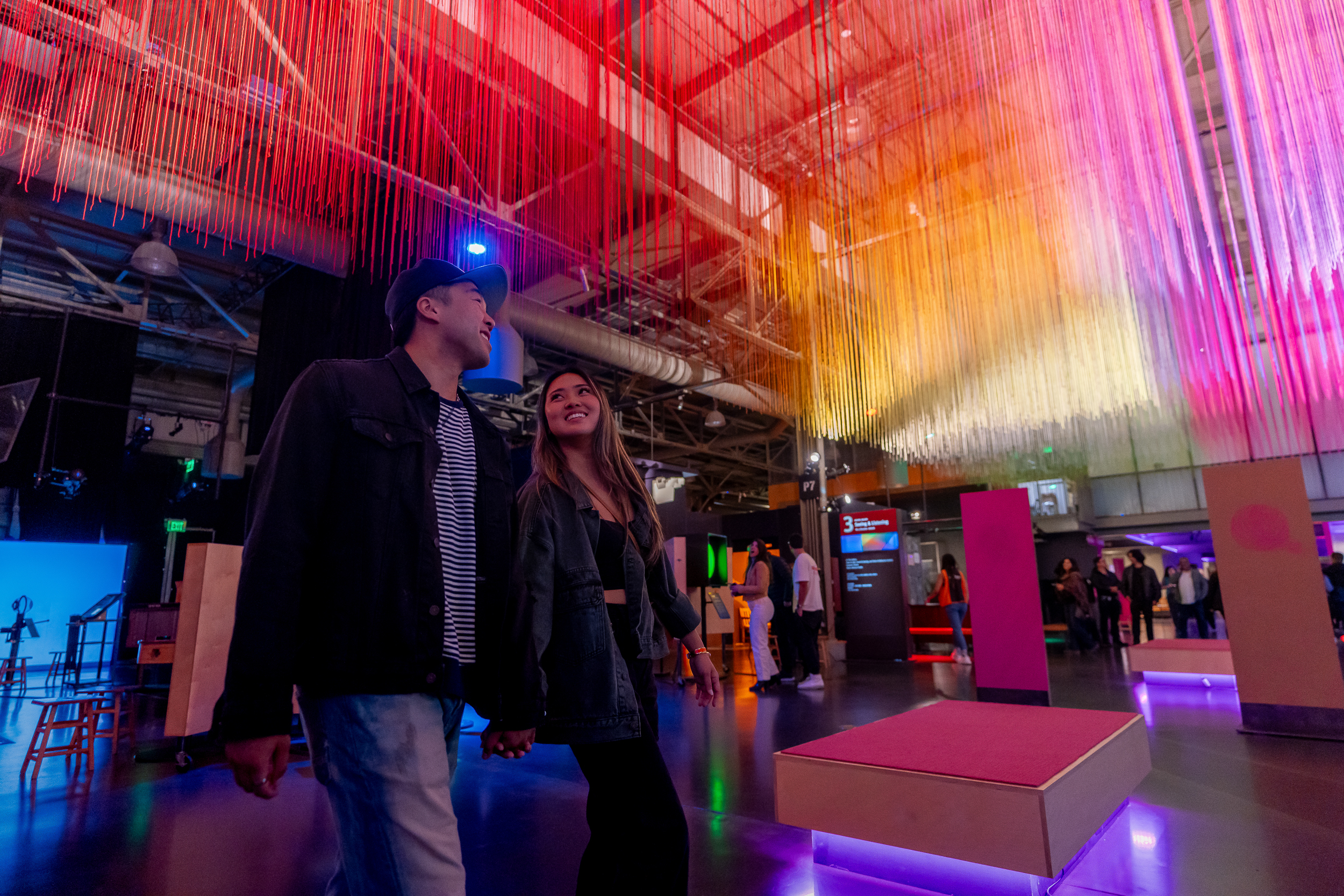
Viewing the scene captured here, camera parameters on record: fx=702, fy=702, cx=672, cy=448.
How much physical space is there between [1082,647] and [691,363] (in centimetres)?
672

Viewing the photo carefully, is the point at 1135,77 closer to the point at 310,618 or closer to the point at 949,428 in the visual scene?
the point at 310,618

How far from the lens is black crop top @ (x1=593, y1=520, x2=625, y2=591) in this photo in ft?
5.48

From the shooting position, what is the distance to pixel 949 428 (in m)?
7.33

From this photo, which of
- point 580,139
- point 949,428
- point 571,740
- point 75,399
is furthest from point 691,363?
point 571,740

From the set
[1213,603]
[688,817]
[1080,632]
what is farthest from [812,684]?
[1213,603]

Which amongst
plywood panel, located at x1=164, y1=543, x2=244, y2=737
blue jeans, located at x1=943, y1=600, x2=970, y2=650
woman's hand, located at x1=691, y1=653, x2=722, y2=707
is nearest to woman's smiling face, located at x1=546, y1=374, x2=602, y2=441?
woman's hand, located at x1=691, y1=653, x2=722, y2=707

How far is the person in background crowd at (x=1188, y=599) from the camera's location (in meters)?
10.2

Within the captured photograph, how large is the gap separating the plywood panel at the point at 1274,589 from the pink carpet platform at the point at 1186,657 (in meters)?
1.99

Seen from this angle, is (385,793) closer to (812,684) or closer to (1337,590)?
(812,684)

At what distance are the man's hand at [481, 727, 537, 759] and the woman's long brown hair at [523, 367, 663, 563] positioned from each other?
0.65m

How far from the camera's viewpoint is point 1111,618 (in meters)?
10.7

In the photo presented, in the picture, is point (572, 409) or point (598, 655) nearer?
point (598, 655)

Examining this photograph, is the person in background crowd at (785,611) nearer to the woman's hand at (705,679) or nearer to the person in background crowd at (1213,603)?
the woman's hand at (705,679)

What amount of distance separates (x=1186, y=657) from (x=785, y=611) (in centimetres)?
353
